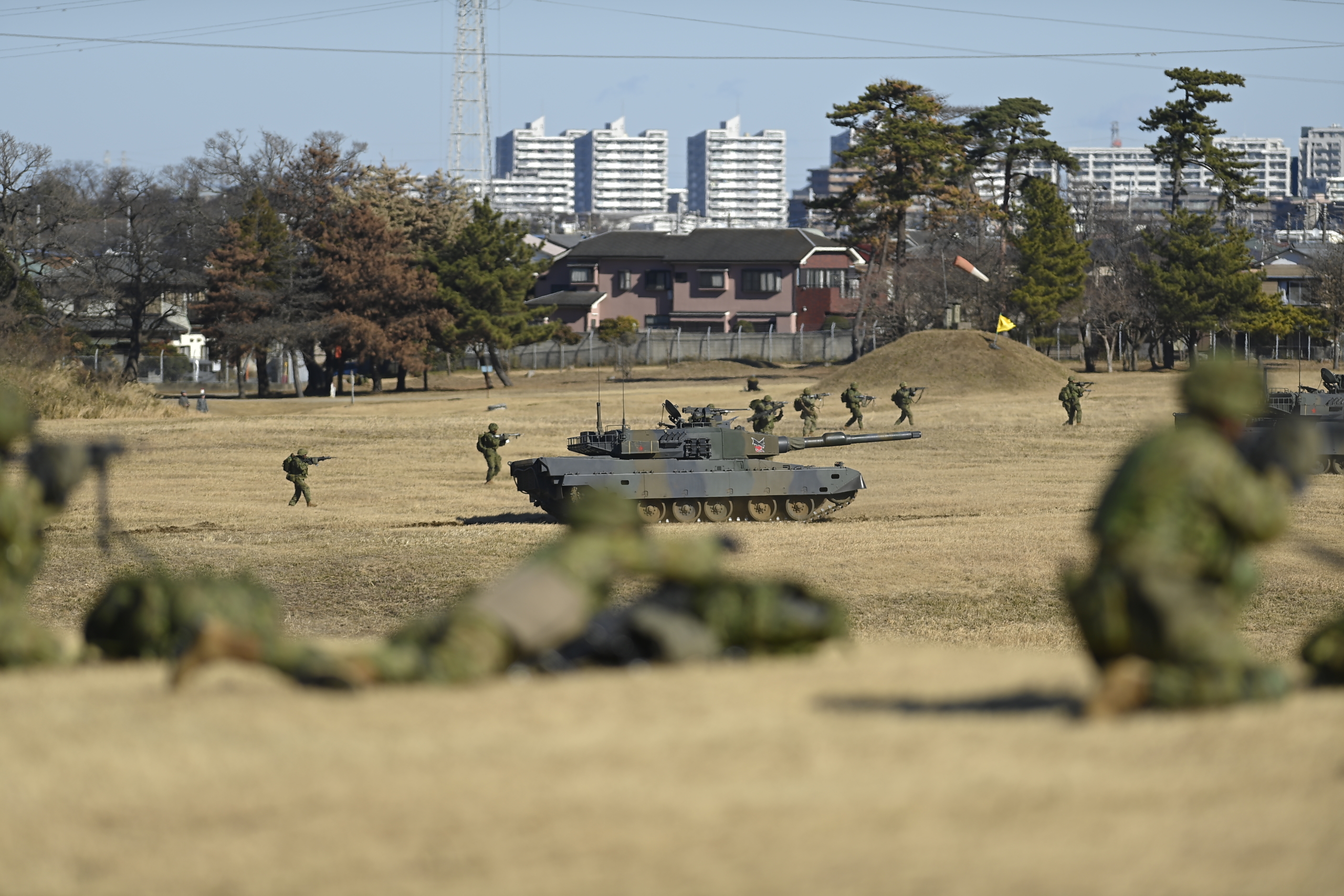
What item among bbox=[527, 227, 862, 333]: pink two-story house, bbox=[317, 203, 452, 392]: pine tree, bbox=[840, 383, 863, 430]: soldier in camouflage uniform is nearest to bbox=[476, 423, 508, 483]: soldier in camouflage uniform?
bbox=[840, 383, 863, 430]: soldier in camouflage uniform

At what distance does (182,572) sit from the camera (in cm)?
2178

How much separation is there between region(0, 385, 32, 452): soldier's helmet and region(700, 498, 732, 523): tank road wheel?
18940 millimetres

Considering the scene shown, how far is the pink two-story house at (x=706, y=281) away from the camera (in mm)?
81500

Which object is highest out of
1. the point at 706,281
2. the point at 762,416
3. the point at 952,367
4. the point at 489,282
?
the point at 706,281

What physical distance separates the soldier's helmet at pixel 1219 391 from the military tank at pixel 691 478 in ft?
63.5

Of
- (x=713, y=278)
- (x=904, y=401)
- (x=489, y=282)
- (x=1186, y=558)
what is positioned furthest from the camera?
(x=713, y=278)

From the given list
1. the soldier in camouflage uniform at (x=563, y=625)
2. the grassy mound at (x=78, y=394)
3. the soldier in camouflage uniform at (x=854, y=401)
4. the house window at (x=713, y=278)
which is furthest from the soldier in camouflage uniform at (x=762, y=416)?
the house window at (x=713, y=278)

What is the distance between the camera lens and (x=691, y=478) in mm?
26375

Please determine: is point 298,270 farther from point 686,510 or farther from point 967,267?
point 686,510

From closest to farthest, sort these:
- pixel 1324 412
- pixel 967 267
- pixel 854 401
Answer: pixel 1324 412
pixel 854 401
pixel 967 267

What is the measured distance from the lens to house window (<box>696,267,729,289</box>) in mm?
81375

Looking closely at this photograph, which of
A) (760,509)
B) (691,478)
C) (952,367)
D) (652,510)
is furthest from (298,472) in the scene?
(952,367)

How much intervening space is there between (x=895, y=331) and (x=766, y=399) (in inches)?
1428

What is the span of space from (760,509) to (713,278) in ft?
181
